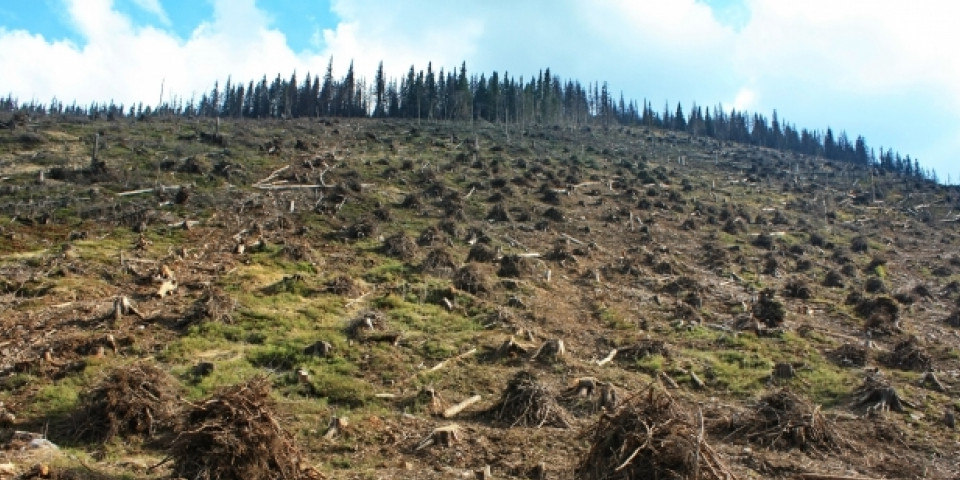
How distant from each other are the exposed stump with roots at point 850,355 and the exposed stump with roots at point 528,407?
8685 millimetres

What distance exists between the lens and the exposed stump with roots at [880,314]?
19.0m

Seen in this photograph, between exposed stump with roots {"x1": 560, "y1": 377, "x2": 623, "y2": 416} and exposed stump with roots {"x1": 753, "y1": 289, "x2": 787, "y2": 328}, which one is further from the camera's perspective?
exposed stump with roots {"x1": 753, "y1": 289, "x2": 787, "y2": 328}

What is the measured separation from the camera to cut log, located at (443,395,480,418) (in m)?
11.7

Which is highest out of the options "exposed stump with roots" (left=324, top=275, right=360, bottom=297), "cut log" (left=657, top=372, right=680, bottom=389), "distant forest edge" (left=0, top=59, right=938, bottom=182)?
"distant forest edge" (left=0, top=59, right=938, bottom=182)

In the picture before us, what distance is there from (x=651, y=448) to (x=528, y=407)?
Answer: 5.02 meters

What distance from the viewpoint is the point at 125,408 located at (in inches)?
393

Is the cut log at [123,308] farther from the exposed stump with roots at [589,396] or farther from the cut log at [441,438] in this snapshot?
the exposed stump with roots at [589,396]

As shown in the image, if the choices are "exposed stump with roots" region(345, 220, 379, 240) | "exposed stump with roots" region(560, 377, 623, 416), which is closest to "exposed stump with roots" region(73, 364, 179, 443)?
"exposed stump with roots" region(560, 377, 623, 416)

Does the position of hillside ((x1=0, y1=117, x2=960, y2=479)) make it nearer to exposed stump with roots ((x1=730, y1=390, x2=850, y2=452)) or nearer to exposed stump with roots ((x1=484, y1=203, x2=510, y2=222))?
exposed stump with roots ((x1=730, y1=390, x2=850, y2=452))

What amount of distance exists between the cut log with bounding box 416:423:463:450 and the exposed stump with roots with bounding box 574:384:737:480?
11.2 ft

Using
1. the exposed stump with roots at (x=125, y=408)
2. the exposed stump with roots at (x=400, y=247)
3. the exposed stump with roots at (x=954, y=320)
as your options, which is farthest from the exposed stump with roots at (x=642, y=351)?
the exposed stump with roots at (x=954, y=320)

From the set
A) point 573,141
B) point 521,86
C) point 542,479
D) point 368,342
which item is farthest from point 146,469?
point 521,86

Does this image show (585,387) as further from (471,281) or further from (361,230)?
(361,230)

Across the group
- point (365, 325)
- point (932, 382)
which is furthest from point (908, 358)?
point (365, 325)
